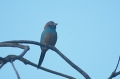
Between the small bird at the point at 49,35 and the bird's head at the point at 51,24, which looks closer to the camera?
the small bird at the point at 49,35

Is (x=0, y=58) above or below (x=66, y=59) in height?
below

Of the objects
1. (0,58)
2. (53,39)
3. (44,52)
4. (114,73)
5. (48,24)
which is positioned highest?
(48,24)

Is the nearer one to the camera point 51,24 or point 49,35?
point 49,35

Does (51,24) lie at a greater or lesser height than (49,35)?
greater

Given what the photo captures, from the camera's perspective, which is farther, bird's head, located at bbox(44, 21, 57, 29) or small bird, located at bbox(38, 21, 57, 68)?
bird's head, located at bbox(44, 21, 57, 29)

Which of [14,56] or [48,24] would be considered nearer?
[14,56]

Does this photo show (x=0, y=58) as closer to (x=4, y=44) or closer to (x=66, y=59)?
(x=4, y=44)

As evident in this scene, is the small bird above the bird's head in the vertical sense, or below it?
below

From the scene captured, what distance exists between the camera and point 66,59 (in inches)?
61.6

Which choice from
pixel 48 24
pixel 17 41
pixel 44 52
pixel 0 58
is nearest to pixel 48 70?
pixel 17 41

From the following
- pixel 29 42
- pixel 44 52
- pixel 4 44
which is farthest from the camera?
pixel 44 52

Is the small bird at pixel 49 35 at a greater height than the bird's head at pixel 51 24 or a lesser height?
lesser

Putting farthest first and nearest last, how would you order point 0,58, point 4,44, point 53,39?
point 53,39 → point 4,44 → point 0,58

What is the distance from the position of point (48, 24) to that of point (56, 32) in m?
0.51
